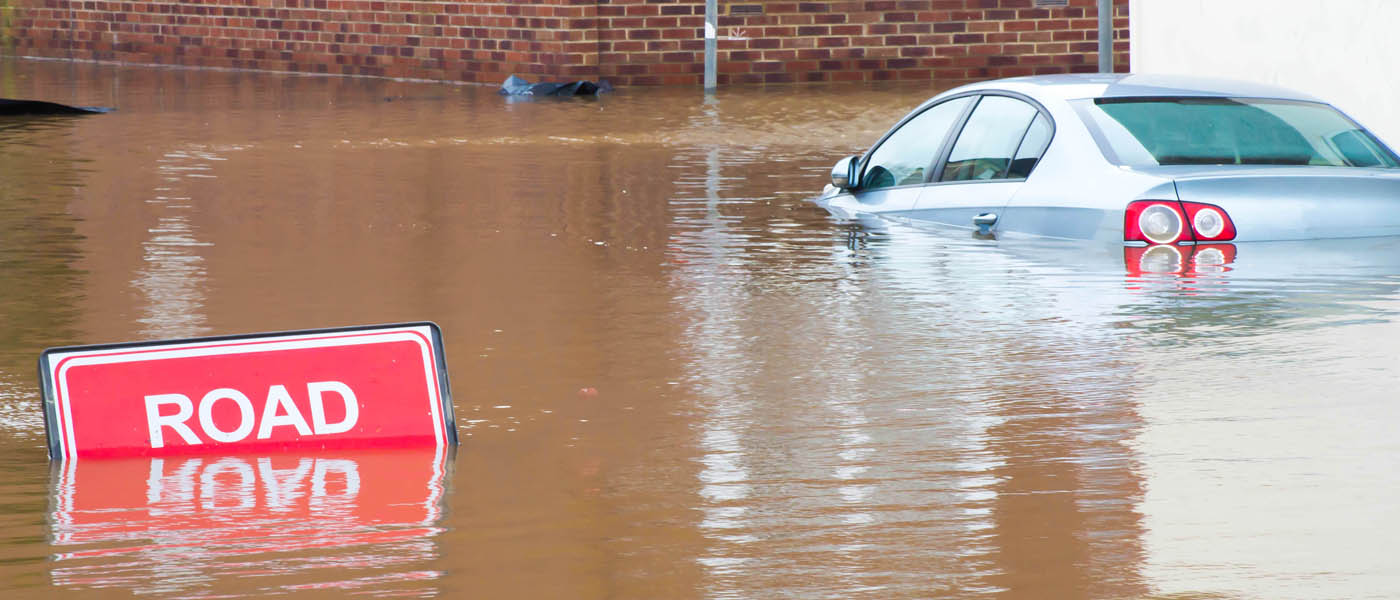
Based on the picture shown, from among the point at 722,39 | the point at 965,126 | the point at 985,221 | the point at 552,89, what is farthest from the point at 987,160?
Result: the point at 722,39

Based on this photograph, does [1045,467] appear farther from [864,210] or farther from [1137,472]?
[864,210]

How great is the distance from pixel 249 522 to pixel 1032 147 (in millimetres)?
5634

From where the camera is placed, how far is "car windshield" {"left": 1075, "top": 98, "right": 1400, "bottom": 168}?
9883 millimetres

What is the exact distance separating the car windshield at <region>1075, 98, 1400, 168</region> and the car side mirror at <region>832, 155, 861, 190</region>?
1.78 meters

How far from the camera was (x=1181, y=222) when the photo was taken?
31.1 feet

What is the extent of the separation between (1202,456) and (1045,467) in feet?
1.55

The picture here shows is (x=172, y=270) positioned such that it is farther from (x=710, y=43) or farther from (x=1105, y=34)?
(x=710, y=43)

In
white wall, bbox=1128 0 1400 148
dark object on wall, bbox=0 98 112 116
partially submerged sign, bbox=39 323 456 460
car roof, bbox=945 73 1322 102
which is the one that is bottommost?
partially submerged sign, bbox=39 323 456 460

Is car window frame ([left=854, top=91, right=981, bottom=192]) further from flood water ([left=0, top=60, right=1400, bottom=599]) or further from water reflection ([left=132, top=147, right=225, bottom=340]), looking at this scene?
water reflection ([left=132, top=147, right=225, bottom=340])

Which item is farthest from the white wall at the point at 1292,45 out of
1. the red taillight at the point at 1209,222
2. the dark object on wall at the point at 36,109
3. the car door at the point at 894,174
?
the dark object on wall at the point at 36,109

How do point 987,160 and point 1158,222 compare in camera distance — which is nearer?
point 1158,222

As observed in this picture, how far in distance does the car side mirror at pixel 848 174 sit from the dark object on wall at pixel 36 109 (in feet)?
41.0

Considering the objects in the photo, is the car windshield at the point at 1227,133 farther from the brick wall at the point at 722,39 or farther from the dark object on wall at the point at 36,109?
the brick wall at the point at 722,39

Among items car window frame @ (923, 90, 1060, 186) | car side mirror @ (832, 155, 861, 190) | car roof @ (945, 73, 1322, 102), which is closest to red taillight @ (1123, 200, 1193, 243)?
car window frame @ (923, 90, 1060, 186)
